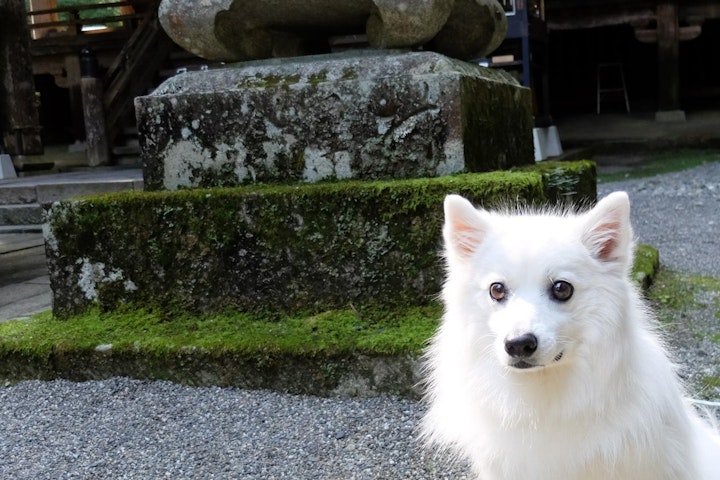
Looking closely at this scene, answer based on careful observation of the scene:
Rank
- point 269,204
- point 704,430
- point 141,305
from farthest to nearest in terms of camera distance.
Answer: point 141,305 < point 269,204 < point 704,430

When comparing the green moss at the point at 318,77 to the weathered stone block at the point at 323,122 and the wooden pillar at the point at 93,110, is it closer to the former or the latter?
the weathered stone block at the point at 323,122

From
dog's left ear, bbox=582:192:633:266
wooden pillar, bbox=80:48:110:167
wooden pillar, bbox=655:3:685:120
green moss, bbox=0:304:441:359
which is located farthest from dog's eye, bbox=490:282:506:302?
wooden pillar, bbox=655:3:685:120

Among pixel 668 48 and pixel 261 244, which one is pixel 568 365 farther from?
pixel 668 48

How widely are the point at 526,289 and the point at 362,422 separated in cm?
113

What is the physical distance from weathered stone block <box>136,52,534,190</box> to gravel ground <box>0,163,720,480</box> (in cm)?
105

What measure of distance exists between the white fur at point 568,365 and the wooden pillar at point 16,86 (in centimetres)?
1054

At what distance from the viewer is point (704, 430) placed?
→ 2.07m

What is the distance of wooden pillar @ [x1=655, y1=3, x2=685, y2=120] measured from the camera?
12.2m

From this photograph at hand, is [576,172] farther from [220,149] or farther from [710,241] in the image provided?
[710,241]

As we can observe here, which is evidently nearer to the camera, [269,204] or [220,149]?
[269,204]

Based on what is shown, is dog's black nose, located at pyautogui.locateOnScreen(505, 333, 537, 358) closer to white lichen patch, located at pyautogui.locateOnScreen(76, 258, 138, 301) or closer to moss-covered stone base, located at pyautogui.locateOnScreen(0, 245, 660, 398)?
moss-covered stone base, located at pyautogui.locateOnScreen(0, 245, 660, 398)

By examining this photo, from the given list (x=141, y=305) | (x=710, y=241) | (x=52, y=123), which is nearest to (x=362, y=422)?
(x=141, y=305)

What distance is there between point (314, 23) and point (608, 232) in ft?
7.69

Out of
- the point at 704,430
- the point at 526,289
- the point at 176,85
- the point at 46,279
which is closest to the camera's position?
the point at 526,289
